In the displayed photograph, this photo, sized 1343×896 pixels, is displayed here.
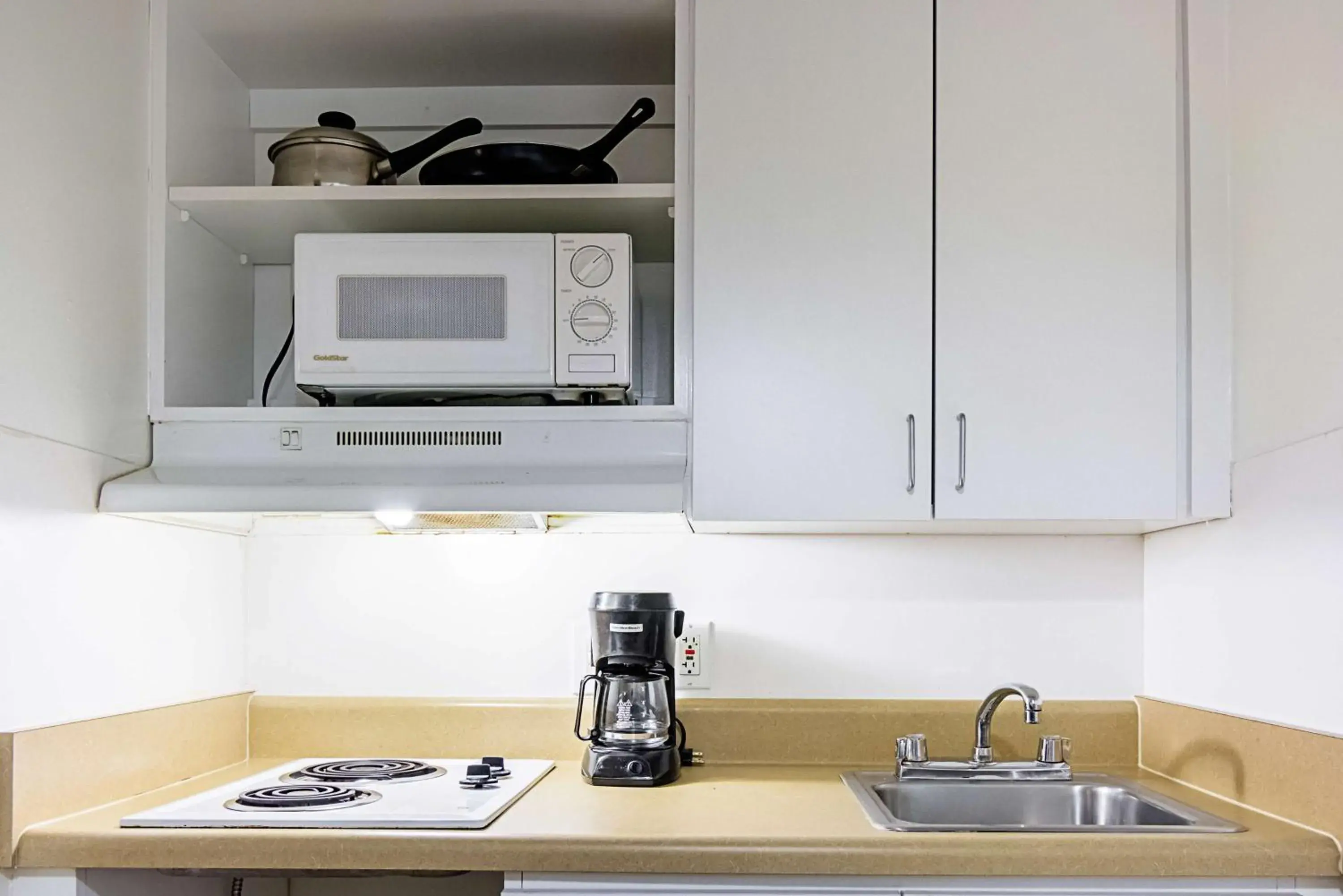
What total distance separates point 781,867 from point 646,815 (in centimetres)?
22

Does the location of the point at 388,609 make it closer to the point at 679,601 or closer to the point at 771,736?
the point at 679,601

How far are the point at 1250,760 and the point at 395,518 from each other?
1346mm

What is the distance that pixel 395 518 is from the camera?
6.34 feet

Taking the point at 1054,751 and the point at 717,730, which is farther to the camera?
the point at 717,730

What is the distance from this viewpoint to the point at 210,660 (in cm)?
203

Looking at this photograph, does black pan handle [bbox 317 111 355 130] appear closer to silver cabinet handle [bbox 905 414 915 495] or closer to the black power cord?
the black power cord

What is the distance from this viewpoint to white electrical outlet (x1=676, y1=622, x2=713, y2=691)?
6.87 ft

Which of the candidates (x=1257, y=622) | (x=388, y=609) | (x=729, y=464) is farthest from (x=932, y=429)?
(x=388, y=609)

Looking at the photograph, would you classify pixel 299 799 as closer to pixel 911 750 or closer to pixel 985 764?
pixel 911 750

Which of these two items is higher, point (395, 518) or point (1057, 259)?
point (1057, 259)

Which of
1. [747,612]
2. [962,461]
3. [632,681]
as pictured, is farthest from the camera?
[747,612]

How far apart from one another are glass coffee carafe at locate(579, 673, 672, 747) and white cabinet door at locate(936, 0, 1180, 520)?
21.2 inches

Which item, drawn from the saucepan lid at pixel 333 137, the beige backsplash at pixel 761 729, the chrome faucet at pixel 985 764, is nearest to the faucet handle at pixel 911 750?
the chrome faucet at pixel 985 764

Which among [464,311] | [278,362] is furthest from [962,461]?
[278,362]
